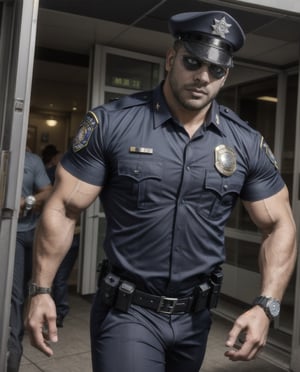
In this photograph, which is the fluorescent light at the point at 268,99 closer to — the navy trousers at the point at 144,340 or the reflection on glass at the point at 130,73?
the reflection on glass at the point at 130,73

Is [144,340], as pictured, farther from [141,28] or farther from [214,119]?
[141,28]

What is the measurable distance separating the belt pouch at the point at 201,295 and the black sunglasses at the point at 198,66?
33.3 inches

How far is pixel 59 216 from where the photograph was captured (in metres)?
1.96

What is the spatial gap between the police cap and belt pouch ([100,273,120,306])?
920 mm

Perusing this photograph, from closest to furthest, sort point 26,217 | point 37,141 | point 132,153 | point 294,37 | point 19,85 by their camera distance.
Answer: point 132,153 → point 19,85 → point 26,217 → point 294,37 → point 37,141

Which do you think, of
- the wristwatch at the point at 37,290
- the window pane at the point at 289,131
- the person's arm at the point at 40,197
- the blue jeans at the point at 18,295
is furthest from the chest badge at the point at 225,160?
the window pane at the point at 289,131

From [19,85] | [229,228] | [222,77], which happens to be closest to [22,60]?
[19,85]

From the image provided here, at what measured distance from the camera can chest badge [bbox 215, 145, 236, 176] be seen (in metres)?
2.01

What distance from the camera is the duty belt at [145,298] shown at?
6.38 feet

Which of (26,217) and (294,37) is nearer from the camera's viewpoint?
(26,217)

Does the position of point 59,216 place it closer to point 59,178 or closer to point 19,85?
point 59,178

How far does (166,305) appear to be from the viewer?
1.99 meters

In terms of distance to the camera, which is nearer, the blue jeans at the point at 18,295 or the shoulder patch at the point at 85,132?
the shoulder patch at the point at 85,132

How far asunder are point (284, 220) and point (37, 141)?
12.6 metres
